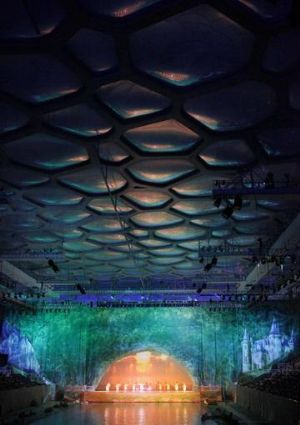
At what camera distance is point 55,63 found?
7.92 metres

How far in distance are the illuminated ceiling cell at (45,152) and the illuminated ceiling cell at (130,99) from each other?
211cm

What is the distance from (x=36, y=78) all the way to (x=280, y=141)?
562 cm

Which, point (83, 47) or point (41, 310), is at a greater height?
point (83, 47)

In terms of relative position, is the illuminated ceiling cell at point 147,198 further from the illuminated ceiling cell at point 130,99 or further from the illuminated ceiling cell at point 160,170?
the illuminated ceiling cell at point 130,99

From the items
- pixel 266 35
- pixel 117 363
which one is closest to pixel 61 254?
pixel 266 35

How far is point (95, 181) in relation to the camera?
13719 millimetres

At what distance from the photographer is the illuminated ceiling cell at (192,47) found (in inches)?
268

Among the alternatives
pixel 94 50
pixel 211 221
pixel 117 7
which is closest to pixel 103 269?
pixel 211 221

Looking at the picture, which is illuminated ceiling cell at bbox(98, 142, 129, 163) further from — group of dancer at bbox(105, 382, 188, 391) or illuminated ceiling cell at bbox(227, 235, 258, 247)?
group of dancer at bbox(105, 382, 188, 391)

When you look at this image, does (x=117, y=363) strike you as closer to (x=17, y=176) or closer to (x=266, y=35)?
(x=17, y=176)

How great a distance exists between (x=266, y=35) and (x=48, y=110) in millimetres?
4453

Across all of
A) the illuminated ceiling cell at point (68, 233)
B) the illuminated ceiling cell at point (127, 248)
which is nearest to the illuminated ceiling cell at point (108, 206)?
the illuminated ceiling cell at point (68, 233)

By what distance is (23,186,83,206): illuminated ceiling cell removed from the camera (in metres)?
14.4

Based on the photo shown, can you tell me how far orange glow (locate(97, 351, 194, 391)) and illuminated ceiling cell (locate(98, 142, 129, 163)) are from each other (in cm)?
2287
